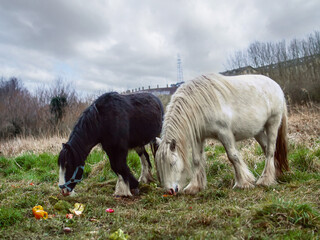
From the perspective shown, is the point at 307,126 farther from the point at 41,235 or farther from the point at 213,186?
the point at 41,235

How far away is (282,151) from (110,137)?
121 inches

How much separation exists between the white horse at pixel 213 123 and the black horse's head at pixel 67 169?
4.19ft

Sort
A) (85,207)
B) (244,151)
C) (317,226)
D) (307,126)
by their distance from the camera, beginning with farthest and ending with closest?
(307,126) → (244,151) → (85,207) → (317,226)

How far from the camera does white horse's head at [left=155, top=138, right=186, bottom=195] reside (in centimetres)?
347

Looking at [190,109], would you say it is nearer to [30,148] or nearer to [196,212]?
[196,212]

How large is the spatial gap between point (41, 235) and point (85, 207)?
88cm

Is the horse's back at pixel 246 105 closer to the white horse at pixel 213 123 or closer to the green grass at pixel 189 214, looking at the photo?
the white horse at pixel 213 123

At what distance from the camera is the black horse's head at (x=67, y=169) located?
3697mm

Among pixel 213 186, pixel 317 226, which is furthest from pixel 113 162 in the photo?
pixel 317 226

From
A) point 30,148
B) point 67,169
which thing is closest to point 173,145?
point 67,169

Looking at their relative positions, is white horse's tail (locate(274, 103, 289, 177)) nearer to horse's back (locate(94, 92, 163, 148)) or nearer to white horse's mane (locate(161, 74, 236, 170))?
white horse's mane (locate(161, 74, 236, 170))

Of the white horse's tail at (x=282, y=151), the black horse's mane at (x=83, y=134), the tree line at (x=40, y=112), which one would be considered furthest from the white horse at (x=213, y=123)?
the tree line at (x=40, y=112)

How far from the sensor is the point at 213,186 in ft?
14.2

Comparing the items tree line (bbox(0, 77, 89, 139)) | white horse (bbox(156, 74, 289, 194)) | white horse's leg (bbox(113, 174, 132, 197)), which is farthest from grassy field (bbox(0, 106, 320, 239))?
tree line (bbox(0, 77, 89, 139))
